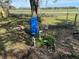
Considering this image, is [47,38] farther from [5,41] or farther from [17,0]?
[17,0]

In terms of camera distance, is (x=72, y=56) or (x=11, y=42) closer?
(x=72, y=56)

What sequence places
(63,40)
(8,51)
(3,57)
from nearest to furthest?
1. (3,57)
2. (8,51)
3. (63,40)

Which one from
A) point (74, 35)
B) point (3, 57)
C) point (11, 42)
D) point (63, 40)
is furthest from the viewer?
point (74, 35)

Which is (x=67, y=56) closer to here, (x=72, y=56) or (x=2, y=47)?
(x=72, y=56)

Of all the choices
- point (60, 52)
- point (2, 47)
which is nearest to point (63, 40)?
point (60, 52)

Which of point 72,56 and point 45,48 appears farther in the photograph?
point 45,48

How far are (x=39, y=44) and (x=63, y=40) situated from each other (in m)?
2.03

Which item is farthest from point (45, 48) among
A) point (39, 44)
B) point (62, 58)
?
point (62, 58)

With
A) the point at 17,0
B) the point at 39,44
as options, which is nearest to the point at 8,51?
the point at 39,44

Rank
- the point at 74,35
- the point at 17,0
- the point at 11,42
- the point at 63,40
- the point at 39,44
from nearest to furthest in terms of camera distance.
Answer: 1. the point at 39,44
2. the point at 11,42
3. the point at 63,40
4. the point at 74,35
5. the point at 17,0

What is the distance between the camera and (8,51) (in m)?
9.75

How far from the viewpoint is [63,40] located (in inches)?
480

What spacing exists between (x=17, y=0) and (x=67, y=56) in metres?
21.3

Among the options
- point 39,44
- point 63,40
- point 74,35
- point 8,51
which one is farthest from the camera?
point 74,35
